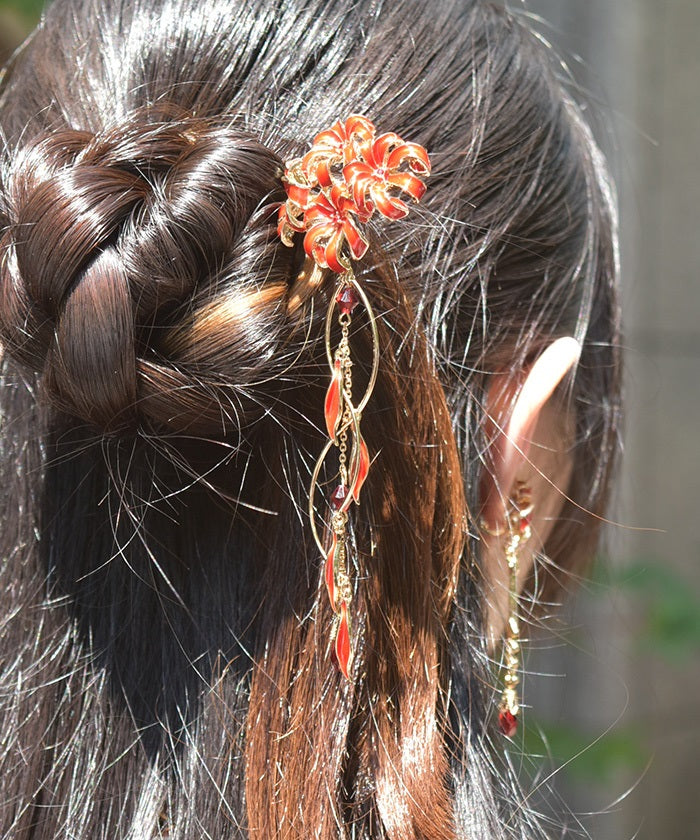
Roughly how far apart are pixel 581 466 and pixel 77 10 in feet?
2.08

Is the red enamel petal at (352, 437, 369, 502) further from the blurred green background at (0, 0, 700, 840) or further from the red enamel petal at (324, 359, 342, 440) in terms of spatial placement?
the blurred green background at (0, 0, 700, 840)

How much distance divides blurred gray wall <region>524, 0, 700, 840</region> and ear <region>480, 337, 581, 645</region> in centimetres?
138

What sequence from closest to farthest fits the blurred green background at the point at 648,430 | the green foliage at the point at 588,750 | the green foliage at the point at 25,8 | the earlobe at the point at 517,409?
the earlobe at the point at 517,409 → the green foliage at the point at 25,8 → the green foliage at the point at 588,750 → the blurred green background at the point at 648,430

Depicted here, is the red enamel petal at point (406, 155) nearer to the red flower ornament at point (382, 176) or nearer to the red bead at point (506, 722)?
the red flower ornament at point (382, 176)

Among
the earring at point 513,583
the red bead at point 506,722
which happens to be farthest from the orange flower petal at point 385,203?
the red bead at point 506,722

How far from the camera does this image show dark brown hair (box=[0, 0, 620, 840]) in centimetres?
49

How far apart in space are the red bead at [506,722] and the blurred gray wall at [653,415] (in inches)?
55.5

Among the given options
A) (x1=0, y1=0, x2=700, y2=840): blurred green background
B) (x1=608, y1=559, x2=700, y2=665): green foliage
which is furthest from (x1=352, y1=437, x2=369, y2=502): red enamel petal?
(x1=0, y1=0, x2=700, y2=840): blurred green background

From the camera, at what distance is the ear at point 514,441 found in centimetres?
65

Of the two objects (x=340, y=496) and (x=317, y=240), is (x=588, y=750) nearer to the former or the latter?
(x=340, y=496)

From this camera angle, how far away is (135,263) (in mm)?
476

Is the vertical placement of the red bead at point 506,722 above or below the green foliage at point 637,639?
above

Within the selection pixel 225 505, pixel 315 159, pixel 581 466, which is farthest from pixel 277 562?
pixel 581 466

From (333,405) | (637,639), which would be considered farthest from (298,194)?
(637,639)
